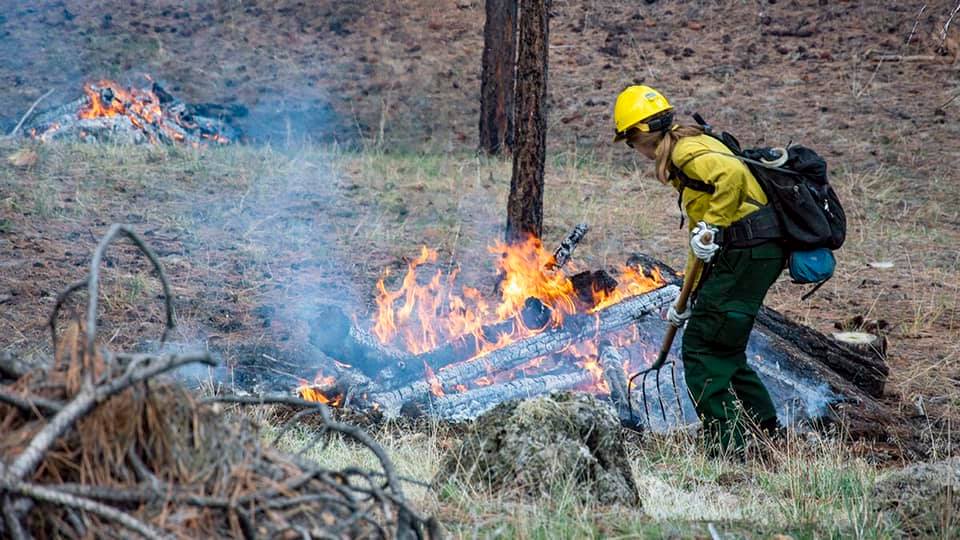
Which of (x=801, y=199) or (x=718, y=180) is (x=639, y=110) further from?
(x=801, y=199)

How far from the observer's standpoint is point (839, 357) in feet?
25.3

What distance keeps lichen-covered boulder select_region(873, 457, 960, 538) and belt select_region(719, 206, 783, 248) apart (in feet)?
6.41

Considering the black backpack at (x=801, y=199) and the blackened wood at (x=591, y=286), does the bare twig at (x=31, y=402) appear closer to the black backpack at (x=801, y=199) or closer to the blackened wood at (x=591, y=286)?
the black backpack at (x=801, y=199)

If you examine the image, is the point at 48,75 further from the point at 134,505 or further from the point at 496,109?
the point at 134,505

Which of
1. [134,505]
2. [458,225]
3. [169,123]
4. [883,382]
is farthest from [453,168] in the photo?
[134,505]

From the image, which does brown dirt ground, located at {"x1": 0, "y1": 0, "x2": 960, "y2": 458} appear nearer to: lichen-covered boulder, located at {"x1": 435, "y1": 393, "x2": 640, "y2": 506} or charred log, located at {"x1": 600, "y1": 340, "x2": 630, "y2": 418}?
charred log, located at {"x1": 600, "y1": 340, "x2": 630, "y2": 418}

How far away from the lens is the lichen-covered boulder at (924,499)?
4117 millimetres

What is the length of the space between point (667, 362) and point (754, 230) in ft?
4.21

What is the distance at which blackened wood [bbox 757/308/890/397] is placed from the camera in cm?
764

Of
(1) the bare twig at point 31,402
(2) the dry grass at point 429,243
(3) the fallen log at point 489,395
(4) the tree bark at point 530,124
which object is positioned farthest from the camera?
(4) the tree bark at point 530,124

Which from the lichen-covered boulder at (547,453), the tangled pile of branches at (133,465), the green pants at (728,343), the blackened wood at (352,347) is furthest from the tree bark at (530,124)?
the tangled pile of branches at (133,465)

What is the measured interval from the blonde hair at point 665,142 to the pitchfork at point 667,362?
566 millimetres

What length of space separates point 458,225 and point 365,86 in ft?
23.1

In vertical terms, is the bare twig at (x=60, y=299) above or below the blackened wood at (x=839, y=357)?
above
